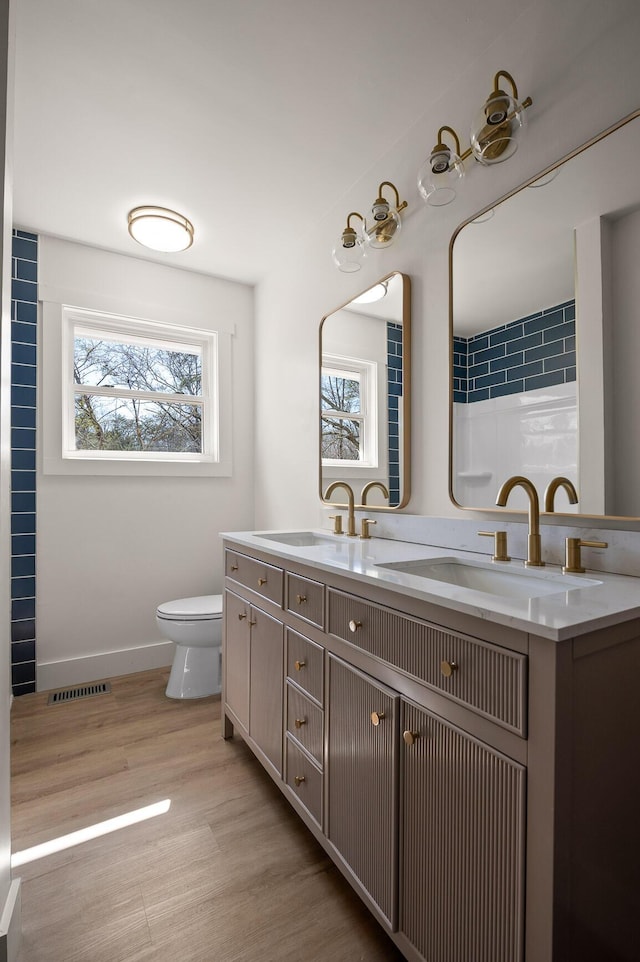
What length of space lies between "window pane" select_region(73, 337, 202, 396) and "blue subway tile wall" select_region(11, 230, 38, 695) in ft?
0.88

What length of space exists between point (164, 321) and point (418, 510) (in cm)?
206

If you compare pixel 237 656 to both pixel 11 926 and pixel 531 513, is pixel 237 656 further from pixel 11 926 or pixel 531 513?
pixel 531 513

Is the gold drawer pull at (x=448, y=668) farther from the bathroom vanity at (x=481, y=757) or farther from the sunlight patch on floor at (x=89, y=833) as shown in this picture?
the sunlight patch on floor at (x=89, y=833)

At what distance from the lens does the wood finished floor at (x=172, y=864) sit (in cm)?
113

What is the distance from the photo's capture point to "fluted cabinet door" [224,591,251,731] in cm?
183

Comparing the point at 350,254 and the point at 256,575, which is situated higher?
the point at 350,254

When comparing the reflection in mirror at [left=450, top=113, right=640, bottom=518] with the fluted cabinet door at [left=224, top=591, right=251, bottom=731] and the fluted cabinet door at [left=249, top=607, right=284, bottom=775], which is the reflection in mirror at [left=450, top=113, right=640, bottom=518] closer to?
the fluted cabinet door at [left=249, top=607, right=284, bottom=775]

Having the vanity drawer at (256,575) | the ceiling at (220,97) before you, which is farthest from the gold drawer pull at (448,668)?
the ceiling at (220,97)

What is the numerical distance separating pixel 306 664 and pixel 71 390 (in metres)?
2.16

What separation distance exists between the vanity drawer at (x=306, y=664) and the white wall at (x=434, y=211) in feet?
2.20

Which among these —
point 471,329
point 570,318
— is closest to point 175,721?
point 471,329

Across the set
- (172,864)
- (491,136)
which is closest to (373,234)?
(491,136)

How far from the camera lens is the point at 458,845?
87cm

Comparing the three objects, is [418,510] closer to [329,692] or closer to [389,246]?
[329,692]
